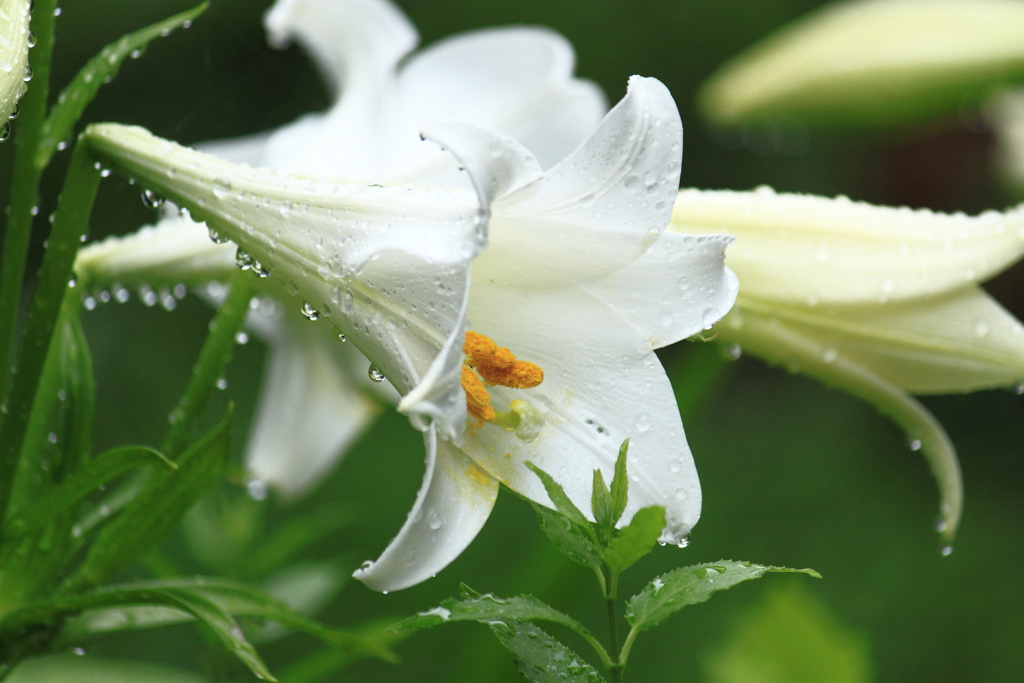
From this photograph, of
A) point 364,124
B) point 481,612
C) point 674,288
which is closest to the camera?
point 481,612

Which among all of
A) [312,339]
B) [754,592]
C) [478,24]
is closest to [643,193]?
[312,339]

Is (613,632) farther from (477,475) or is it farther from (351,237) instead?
(351,237)

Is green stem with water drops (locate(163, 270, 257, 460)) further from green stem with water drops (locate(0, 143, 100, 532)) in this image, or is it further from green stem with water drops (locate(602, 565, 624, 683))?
green stem with water drops (locate(602, 565, 624, 683))

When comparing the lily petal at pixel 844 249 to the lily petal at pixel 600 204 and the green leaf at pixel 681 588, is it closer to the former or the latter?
the lily petal at pixel 600 204

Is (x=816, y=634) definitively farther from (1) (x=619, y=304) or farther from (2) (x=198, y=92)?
(2) (x=198, y=92)

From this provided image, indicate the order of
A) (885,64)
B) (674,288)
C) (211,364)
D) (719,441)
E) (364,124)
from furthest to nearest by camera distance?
(719,441) < (885,64) < (364,124) < (211,364) < (674,288)

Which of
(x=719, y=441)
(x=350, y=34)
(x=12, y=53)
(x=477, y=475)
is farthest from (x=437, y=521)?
(x=719, y=441)

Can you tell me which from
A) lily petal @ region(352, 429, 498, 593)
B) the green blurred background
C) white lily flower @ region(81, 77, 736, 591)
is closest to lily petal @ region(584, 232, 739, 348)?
white lily flower @ region(81, 77, 736, 591)
